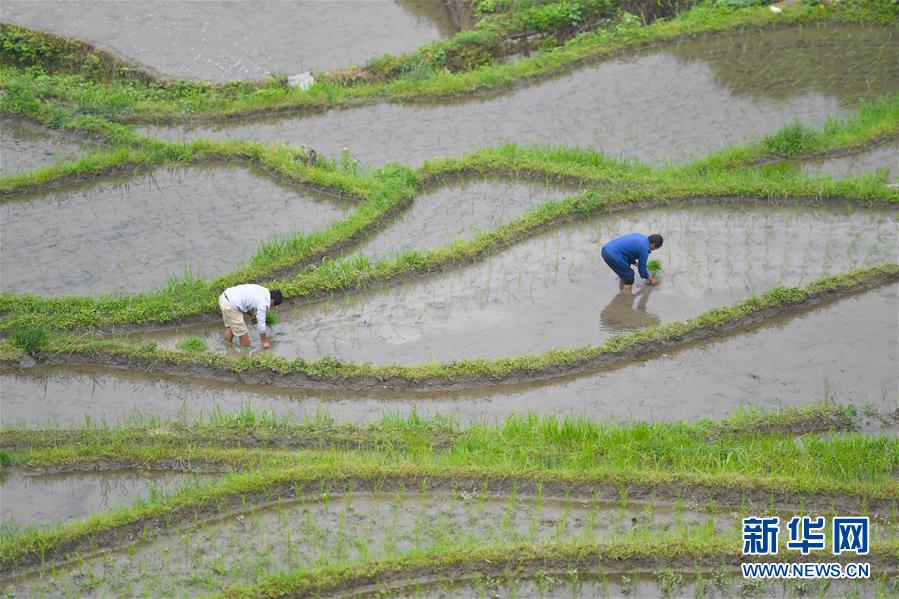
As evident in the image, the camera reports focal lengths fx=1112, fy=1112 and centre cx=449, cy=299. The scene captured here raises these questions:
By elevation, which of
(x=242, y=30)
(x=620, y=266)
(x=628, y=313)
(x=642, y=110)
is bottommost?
(x=628, y=313)

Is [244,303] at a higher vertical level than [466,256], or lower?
lower

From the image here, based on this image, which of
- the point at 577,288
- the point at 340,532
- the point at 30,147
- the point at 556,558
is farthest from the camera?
the point at 30,147

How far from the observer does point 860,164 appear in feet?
39.7

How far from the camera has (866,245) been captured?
10672mm

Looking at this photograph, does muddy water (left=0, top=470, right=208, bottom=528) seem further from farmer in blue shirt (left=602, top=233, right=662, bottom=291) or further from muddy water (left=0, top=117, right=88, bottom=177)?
muddy water (left=0, top=117, right=88, bottom=177)

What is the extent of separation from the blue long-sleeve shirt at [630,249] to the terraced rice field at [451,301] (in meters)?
0.44

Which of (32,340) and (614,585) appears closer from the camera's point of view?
(614,585)

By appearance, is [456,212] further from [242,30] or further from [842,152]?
[242,30]

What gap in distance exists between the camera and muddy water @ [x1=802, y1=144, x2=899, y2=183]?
1193cm

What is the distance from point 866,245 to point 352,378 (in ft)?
17.0

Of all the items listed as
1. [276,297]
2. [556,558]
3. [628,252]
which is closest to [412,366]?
[276,297]

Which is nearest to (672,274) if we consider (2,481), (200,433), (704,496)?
(704,496)

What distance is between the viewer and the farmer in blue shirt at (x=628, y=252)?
9.82 m

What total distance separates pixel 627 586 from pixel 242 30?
35.9 ft
